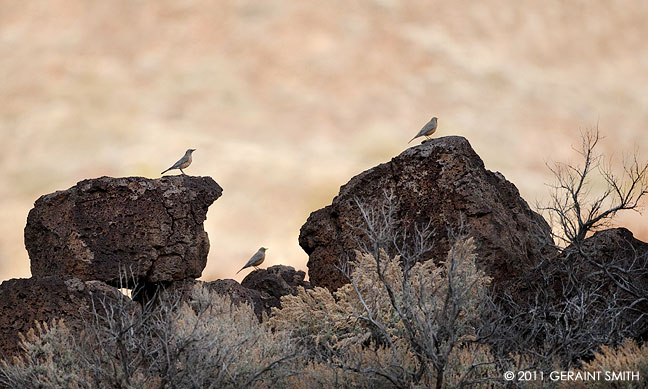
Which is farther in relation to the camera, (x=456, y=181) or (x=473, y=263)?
(x=456, y=181)

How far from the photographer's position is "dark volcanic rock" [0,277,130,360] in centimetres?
1270

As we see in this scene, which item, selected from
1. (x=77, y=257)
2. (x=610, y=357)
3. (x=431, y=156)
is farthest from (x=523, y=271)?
(x=77, y=257)

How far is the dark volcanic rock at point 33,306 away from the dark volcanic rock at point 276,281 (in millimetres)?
6925

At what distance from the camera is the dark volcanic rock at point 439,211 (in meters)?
15.2

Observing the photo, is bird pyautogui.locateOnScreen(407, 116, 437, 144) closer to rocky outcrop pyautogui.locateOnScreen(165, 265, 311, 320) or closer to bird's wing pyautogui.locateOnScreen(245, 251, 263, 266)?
rocky outcrop pyautogui.locateOnScreen(165, 265, 311, 320)

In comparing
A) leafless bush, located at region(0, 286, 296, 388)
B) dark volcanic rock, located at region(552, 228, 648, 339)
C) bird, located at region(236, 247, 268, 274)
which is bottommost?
leafless bush, located at region(0, 286, 296, 388)

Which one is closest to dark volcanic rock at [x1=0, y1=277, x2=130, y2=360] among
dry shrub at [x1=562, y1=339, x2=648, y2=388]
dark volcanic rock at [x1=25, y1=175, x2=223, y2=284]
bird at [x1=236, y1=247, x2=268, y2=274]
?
dark volcanic rock at [x1=25, y1=175, x2=223, y2=284]

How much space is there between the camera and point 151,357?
10172mm

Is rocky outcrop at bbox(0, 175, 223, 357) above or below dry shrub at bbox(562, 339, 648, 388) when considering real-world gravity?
above

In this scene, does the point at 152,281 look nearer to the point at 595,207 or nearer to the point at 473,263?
the point at 473,263

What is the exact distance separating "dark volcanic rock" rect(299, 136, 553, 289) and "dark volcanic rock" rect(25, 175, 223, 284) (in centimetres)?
253

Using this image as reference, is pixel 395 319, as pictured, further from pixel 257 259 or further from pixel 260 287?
pixel 257 259

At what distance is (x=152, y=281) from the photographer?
1716 cm

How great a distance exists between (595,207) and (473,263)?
7.42 feet
